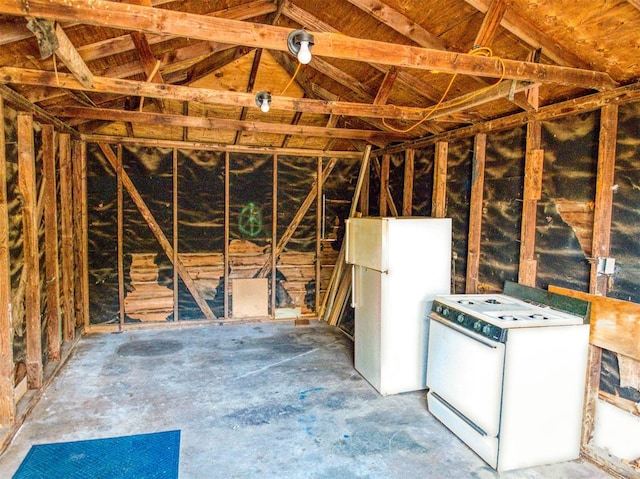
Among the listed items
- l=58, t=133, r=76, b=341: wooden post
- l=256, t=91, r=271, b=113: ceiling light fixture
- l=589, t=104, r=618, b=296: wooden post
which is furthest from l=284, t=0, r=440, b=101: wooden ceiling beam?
l=58, t=133, r=76, b=341: wooden post

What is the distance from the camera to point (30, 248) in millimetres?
3592

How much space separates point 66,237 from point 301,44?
4.03 metres

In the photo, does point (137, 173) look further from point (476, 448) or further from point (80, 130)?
point (476, 448)

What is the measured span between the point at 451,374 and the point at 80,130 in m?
5.10

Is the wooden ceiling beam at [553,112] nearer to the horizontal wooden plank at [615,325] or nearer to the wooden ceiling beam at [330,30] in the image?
the wooden ceiling beam at [330,30]

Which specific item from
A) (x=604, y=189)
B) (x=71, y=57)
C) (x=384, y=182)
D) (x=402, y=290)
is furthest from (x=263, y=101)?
(x=384, y=182)

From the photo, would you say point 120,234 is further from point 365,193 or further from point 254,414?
point 365,193

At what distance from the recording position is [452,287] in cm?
450

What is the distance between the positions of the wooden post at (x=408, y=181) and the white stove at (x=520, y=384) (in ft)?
A: 7.67

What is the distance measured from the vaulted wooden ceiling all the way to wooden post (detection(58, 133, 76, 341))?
377 millimetres

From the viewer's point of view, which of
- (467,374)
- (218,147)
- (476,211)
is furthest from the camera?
(218,147)

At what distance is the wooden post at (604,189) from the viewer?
9.21 ft

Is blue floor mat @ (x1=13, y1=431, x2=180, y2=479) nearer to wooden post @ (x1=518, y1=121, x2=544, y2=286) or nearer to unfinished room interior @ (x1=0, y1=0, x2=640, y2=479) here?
unfinished room interior @ (x1=0, y1=0, x2=640, y2=479)

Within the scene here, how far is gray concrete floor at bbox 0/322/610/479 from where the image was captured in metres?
2.76
